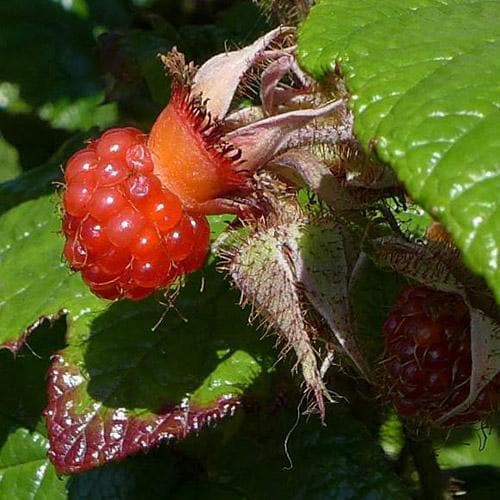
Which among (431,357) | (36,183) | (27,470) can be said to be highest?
(431,357)

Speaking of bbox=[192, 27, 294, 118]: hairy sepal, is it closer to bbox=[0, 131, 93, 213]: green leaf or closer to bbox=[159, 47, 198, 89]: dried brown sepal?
bbox=[159, 47, 198, 89]: dried brown sepal

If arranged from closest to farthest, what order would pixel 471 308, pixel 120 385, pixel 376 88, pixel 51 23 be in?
pixel 376 88 < pixel 471 308 < pixel 120 385 < pixel 51 23

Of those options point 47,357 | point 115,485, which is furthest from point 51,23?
point 115,485

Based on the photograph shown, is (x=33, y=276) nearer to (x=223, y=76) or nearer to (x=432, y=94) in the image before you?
(x=223, y=76)

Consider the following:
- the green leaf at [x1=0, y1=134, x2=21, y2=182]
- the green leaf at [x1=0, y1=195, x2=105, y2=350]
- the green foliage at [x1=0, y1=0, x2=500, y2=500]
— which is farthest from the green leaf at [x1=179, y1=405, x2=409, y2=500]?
the green leaf at [x1=0, y1=134, x2=21, y2=182]

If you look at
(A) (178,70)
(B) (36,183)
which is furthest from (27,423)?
(A) (178,70)

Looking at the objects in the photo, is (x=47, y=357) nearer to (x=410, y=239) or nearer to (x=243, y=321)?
(x=243, y=321)
